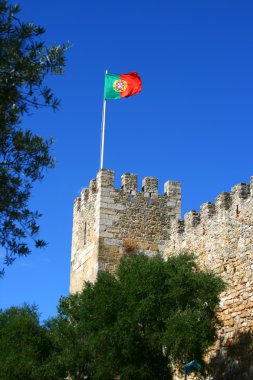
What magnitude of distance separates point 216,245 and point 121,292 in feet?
12.1

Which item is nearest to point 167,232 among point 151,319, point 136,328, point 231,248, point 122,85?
point 231,248

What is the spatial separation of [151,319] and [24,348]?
457 cm

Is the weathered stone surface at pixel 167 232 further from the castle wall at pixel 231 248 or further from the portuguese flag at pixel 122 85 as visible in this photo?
the portuguese flag at pixel 122 85

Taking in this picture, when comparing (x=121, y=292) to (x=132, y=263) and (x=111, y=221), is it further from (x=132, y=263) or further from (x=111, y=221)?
(x=111, y=221)

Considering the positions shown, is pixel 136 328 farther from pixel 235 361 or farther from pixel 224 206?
pixel 224 206

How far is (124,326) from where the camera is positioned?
56.3ft

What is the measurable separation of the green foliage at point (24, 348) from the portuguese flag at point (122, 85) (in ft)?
28.2

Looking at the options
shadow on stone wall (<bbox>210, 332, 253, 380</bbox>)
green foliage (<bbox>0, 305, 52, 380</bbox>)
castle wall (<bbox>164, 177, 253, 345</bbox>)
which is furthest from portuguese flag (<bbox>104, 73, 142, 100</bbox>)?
shadow on stone wall (<bbox>210, 332, 253, 380</bbox>)

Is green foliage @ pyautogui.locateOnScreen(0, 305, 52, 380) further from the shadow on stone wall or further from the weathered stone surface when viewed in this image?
the shadow on stone wall

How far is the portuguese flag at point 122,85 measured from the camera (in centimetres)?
2586

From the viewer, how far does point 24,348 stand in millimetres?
19984

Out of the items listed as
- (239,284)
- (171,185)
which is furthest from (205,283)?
(171,185)

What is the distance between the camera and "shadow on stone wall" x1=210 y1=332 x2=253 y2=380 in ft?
58.0

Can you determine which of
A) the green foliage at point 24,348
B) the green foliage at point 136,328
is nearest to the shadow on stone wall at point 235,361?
the green foliage at point 136,328
